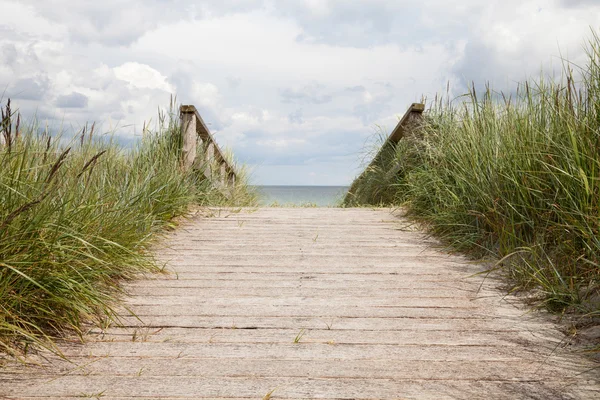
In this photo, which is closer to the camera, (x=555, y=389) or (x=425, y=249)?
(x=555, y=389)

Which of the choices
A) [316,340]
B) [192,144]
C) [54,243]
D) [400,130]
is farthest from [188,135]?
[316,340]

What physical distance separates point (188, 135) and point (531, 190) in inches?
150

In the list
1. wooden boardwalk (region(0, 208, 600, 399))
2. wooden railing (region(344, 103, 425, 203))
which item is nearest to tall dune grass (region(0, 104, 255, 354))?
wooden boardwalk (region(0, 208, 600, 399))

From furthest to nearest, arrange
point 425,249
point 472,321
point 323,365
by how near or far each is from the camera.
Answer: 1. point 425,249
2. point 472,321
3. point 323,365

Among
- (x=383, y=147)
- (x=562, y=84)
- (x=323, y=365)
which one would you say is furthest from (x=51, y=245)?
(x=383, y=147)

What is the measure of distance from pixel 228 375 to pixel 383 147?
5571 millimetres

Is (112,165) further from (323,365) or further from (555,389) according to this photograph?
(555,389)

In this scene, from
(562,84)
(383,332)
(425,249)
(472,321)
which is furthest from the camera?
(425,249)

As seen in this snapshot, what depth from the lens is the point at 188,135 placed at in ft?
19.7

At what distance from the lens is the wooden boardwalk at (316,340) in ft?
6.52

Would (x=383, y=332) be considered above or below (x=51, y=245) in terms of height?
below

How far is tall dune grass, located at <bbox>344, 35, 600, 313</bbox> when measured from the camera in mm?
2906

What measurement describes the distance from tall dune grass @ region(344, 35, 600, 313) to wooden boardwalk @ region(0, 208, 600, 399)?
10.8 inches

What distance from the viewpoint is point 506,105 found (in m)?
4.42
